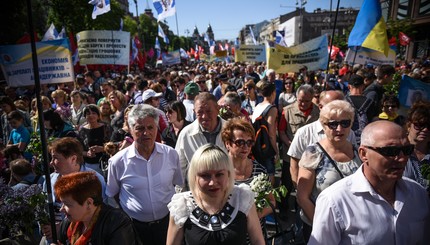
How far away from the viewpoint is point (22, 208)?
100 inches

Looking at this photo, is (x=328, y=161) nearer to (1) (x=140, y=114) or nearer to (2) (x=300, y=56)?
(1) (x=140, y=114)

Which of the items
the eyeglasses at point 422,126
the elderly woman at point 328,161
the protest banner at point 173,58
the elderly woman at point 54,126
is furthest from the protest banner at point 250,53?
the elderly woman at point 328,161

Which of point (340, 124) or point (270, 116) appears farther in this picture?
point (270, 116)

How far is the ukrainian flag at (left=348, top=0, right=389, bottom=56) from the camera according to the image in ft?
21.1

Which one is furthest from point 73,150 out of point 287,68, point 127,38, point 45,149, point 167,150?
point 127,38

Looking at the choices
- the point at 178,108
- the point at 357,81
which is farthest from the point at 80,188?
the point at 357,81

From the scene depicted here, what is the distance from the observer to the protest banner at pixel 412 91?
5.24 metres

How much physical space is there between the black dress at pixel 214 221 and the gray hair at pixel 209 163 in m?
0.11

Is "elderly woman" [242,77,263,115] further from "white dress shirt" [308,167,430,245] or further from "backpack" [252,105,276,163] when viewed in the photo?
"white dress shirt" [308,167,430,245]

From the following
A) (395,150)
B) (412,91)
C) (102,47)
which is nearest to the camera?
(395,150)

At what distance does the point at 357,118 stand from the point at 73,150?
3.98 metres

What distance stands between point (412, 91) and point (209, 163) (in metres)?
4.63

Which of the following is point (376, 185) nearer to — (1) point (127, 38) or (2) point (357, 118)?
(2) point (357, 118)

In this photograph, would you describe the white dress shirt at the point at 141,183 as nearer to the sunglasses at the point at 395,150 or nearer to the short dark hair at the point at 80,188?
the short dark hair at the point at 80,188
